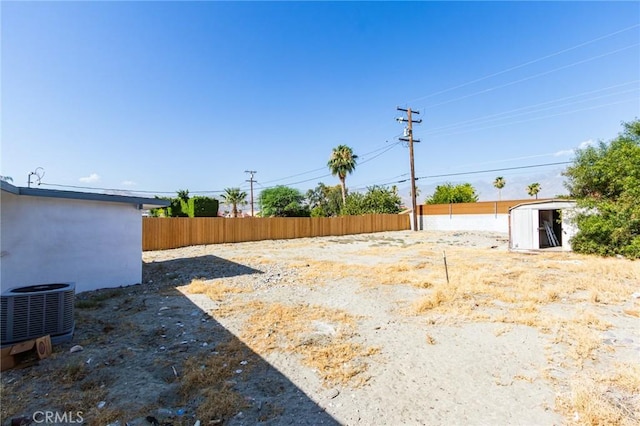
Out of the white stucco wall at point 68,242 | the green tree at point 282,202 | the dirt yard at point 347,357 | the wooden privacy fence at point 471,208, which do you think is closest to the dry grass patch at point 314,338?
the dirt yard at point 347,357

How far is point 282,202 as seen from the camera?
34781mm

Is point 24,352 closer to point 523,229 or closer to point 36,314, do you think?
point 36,314

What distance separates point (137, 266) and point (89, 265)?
0.98 meters

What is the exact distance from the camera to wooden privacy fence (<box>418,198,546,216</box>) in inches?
877

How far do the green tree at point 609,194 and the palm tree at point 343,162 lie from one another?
22992 millimetres

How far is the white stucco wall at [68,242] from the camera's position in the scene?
5.29 metres

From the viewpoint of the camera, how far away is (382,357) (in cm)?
358

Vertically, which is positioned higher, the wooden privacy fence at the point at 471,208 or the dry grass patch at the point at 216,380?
the wooden privacy fence at the point at 471,208

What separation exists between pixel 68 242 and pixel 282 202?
2877 centimetres

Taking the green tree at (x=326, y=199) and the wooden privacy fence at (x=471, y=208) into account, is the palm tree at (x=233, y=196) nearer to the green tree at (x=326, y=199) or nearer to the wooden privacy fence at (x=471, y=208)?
the green tree at (x=326, y=199)

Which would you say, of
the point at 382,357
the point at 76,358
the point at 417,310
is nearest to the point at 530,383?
the point at 382,357

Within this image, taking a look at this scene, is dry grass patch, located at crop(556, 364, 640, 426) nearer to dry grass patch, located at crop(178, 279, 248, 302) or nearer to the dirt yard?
the dirt yard

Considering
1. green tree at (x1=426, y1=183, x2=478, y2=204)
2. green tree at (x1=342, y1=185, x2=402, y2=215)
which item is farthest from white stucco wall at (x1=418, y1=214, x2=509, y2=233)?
green tree at (x1=426, y1=183, x2=478, y2=204)

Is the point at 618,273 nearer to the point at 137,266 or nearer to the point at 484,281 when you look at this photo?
the point at 484,281
